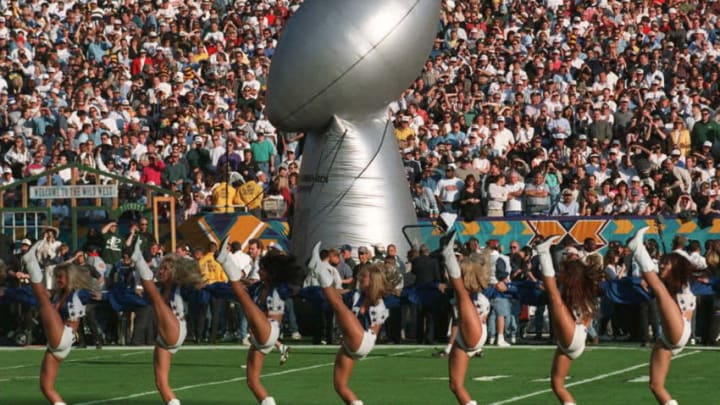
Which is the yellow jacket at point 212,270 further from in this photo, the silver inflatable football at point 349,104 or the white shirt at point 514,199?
the white shirt at point 514,199

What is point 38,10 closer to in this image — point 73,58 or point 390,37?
point 73,58

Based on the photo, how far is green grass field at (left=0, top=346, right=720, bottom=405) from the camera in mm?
19125

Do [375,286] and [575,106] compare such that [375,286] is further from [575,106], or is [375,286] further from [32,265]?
[575,106]

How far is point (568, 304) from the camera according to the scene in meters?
15.4

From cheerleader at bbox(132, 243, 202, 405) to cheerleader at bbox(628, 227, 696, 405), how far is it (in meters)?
4.49

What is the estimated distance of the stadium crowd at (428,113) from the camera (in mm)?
30203

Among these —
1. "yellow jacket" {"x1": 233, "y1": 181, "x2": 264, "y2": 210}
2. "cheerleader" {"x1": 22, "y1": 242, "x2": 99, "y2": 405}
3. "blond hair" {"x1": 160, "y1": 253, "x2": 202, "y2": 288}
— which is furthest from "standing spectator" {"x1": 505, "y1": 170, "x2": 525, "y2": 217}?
"blond hair" {"x1": 160, "y1": 253, "x2": 202, "y2": 288}

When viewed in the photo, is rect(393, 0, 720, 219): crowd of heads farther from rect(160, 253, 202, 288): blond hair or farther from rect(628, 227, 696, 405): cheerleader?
rect(160, 253, 202, 288): blond hair

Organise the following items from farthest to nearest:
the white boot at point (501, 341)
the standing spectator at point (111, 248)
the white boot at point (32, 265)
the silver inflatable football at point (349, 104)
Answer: the standing spectator at point (111, 248)
the silver inflatable football at point (349, 104)
the white boot at point (501, 341)
the white boot at point (32, 265)

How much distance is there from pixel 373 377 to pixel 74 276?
194 inches

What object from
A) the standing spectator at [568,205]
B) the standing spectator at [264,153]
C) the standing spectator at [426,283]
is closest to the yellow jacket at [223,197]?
the standing spectator at [264,153]

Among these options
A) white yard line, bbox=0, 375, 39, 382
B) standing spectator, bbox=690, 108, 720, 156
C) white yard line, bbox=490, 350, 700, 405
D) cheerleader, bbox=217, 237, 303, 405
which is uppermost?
standing spectator, bbox=690, 108, 720, 156

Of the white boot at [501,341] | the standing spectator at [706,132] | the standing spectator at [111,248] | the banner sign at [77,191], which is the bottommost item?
the white boot at [501,341]

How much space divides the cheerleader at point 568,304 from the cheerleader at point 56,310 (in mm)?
4805
